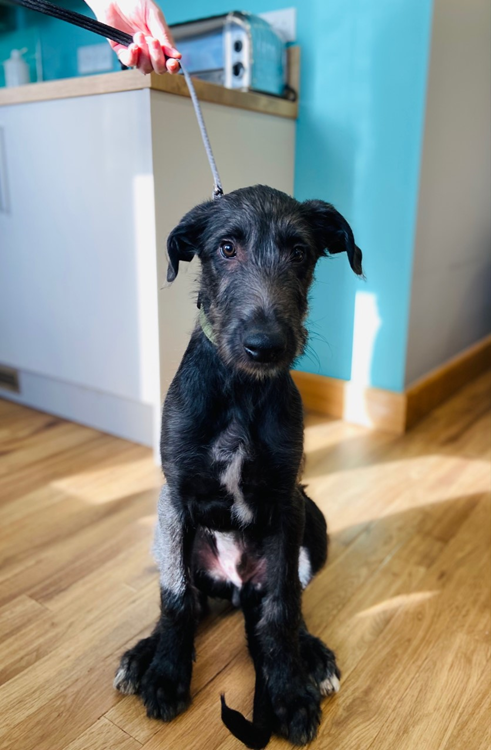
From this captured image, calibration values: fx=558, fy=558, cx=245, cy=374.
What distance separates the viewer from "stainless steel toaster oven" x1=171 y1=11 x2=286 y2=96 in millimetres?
2512

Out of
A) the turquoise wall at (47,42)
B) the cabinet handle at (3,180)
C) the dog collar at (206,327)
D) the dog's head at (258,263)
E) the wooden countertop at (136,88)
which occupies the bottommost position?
the dog collar at (206,327)

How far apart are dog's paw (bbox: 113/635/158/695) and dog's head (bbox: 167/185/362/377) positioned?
75 cm

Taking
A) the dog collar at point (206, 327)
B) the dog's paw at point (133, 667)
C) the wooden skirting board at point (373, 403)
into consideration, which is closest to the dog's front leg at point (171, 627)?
the dog's paw at point (133, 667)

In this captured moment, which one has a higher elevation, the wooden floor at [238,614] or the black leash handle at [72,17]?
the black leash handle at [72,17]

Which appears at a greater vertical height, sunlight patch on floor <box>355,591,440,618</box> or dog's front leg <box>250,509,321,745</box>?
dog's front leg <box>250,509,321,745</box>

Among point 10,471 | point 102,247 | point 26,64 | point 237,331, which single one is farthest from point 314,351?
point 26,64

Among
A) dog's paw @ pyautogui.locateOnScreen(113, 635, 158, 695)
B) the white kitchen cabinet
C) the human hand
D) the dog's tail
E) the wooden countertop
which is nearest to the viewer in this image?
the dog's tail

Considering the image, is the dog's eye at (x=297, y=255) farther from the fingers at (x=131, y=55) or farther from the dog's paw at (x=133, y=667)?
the dog's paw at (x=133, y=667)

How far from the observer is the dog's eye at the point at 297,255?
1196mm

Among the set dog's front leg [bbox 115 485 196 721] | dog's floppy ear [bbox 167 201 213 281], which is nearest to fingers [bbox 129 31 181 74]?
dog's floppy ear [bbox 167 201 213 281]

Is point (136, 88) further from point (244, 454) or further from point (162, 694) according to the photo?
point (162, 694)

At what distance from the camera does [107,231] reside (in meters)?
2.38

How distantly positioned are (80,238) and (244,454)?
5.57 ft

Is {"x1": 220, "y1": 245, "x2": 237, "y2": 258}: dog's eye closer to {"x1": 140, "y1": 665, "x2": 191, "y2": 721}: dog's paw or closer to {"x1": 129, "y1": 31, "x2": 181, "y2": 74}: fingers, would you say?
{"x1": 129, "y1": 31, "x2": 181, "y2": 74}: fingers
